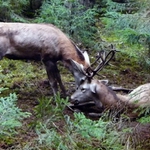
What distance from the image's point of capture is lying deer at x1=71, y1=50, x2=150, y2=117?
7123 millimetres

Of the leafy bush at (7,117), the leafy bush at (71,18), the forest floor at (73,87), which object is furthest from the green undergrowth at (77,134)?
the leafy bush at (71,18)

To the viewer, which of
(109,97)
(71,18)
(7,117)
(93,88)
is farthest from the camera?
(71,18)

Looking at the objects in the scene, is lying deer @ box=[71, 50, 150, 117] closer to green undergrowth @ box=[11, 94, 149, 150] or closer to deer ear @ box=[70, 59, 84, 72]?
deer ear @ box=[70, 59, 84, 72]

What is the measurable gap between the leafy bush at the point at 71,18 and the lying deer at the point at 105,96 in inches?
94.5

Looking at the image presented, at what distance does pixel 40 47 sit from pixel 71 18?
2369 millimetres

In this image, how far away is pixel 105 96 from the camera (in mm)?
7512

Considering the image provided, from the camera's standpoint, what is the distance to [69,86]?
8.88m

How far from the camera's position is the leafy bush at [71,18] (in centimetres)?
994

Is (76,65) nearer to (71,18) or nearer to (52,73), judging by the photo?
(52,73)

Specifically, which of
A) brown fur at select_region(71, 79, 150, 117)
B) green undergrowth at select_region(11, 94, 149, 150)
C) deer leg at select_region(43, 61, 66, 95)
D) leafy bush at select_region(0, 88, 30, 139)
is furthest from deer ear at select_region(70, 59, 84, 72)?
leafy bush at select_region(0, 88, 30, 139)

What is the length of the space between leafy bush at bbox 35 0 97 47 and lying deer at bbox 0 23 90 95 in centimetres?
188

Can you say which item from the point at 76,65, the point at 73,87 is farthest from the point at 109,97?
the point at 73,87

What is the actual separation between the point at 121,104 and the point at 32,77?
2.45m

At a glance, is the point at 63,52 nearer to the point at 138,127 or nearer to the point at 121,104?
the point at 121,104
